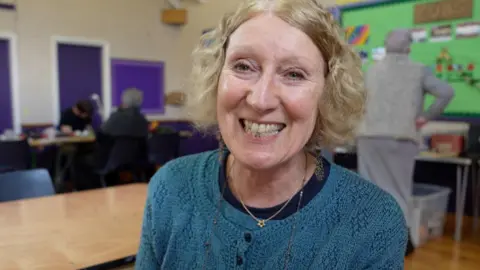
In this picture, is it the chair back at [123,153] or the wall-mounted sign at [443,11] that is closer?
the wall-mounted sign at [443,11]

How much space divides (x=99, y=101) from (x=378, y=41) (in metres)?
4.12

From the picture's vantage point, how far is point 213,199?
110 centimetres

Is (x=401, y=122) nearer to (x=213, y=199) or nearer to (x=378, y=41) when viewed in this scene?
(x=378, y=41)

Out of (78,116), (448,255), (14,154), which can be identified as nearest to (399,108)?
(448,255)

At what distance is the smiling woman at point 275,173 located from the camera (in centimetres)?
94

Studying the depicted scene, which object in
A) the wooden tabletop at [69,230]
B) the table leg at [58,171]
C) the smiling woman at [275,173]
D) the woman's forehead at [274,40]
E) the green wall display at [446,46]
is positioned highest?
the green wall display at [446,46]

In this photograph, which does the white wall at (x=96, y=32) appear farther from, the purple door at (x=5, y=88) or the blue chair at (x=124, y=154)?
the blue chair at (x=124, y=154)

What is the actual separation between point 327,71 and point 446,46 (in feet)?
12.0

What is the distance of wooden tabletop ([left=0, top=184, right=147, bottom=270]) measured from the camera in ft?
4.34

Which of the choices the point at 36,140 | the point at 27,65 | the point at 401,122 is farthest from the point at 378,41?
the point at 27,65

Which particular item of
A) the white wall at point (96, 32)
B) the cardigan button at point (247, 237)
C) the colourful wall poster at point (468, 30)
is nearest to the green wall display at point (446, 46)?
the colourful wall poster at point (468, 30)

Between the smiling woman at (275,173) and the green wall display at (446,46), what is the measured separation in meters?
3.04

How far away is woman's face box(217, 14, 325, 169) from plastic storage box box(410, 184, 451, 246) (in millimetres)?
2651

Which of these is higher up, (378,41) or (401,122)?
(378,41)
